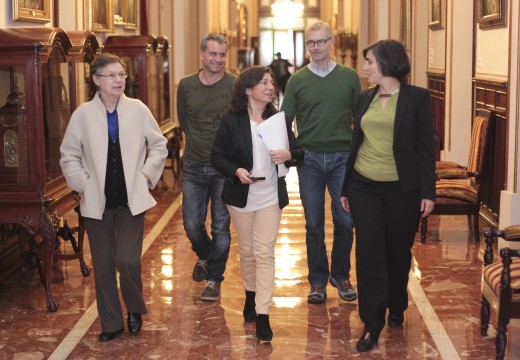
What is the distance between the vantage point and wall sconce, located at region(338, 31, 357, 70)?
22812 mm

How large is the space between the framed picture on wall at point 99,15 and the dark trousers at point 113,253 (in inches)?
168

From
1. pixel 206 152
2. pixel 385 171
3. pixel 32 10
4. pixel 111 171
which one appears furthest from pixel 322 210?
pixel 32 10

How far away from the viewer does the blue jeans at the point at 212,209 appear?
646cm

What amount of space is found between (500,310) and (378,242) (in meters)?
0.78

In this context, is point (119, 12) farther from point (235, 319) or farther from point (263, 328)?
point (263, 328)

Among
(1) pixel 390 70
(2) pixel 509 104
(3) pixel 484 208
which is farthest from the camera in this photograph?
(3) pixel 484 208

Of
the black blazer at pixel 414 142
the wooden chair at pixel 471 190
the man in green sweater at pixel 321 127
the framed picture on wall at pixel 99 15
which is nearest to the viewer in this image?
the black blazer at pixel 414 142

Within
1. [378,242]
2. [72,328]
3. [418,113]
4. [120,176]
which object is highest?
[418,113]

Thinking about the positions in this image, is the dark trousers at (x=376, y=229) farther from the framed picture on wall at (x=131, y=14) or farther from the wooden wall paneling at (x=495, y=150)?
the framed picture on wall at (x=131, y=14)

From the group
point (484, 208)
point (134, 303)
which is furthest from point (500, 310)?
point (484, 208)

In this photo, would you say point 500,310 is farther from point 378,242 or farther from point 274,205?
point 274,205

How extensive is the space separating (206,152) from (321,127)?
0.81 m

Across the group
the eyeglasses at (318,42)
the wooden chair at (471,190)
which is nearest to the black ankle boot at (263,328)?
the eyeglasses at (318,42)

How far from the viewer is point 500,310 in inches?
192
